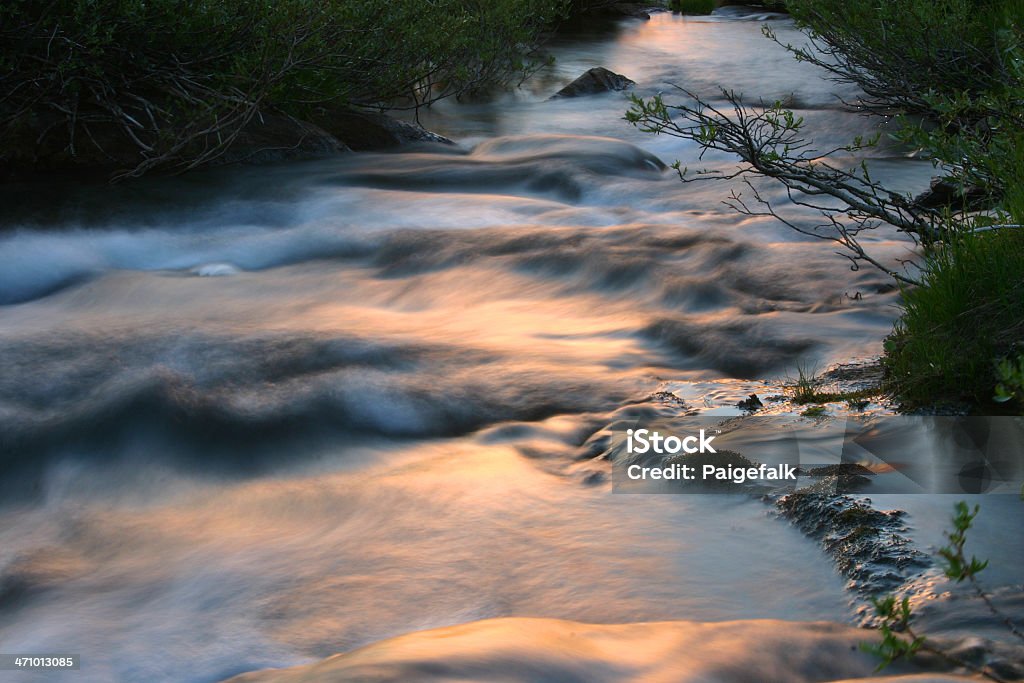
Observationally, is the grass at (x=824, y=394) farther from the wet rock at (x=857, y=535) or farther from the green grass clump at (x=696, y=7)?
the green grass clump at (x=696, y=7)

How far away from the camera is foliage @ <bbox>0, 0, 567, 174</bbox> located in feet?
21.9

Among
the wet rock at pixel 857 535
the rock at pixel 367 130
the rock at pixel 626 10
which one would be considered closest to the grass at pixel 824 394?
the wet rock at pixel 857 535

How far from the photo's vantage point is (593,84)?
12.3 meters

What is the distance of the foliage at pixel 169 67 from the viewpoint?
262 inches

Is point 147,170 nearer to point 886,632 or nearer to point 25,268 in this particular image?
point 25,268

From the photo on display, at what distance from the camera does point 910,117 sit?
1027cm

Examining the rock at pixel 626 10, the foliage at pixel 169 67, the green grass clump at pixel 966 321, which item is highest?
the rock at pixel 626 10

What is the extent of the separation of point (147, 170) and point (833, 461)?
5.85 meters

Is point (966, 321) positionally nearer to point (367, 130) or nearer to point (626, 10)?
point (367, 130)

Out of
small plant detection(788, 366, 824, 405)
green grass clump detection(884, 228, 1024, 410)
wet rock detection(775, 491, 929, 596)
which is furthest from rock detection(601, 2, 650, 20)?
wet rock detection(775, 491, 929, 596)

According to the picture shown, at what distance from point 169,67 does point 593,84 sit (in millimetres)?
6107

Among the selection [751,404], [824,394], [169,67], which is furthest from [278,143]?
[824,394]

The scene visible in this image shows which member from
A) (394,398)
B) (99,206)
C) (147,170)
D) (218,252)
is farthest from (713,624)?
(147,170)

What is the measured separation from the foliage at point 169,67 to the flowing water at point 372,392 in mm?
479
